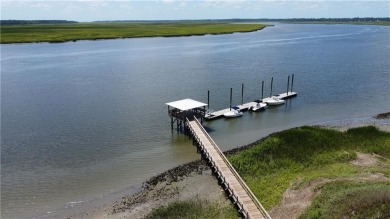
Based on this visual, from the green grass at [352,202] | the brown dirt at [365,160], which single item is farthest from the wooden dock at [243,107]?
the green grass at [352,202]

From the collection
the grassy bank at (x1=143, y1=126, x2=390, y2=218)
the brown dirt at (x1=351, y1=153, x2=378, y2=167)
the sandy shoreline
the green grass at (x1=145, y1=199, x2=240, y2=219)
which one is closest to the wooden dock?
the grassy bank at (x1=143, y1=126, x2=390, y2=218)

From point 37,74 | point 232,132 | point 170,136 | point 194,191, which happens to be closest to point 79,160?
point 170,136

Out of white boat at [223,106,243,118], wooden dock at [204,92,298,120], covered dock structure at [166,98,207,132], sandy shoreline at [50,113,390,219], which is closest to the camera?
sandy shoreline at [50,113,390,219]

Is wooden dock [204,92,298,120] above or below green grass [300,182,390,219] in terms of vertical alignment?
below

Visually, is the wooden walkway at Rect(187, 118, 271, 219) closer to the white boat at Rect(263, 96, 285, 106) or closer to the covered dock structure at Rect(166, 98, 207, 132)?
the covered dock structure at Rect(166, 98, 207, 132)

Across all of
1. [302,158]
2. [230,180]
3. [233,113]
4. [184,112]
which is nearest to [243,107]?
[233,113]

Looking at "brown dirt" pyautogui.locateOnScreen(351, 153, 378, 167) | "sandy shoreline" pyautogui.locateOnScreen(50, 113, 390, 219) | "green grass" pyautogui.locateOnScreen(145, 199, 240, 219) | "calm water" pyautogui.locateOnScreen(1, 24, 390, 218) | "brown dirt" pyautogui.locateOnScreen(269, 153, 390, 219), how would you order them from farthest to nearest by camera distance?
1. "calm water" pyautogui.locateOnScreen(1, 24, 390, 218)
2. "brown dirt" pyautogui.locateOnScreen(351, 153, 378, 167)
3. "sandy shoreline" pyautogui.locateOnScreen(50, 113, 390, 219)
4. "green grass" pyautogui.locateOnScreen(145, 199, 240, 219)
5. "brown dirt" pyautogui.locateOnScreen(269, 153, 390, 219)

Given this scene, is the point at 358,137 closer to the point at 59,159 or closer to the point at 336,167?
the point at 336,167

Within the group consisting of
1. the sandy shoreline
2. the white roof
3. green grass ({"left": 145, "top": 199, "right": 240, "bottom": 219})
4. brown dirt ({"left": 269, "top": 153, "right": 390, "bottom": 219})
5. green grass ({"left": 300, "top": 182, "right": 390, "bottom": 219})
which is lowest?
the sandy shoreline
